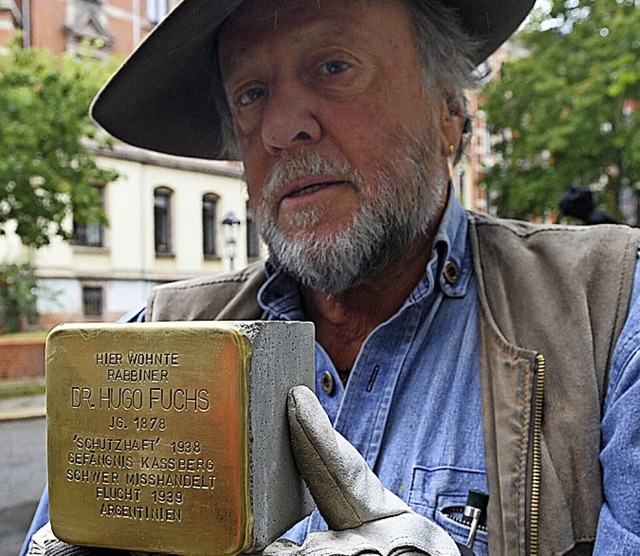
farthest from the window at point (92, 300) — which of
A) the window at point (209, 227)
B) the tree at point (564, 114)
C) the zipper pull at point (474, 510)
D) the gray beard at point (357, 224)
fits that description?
the zipper pull at point (474, 510)

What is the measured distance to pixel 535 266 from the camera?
121 centimetres

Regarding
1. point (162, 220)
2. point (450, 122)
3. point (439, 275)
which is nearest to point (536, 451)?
point (439, 275)

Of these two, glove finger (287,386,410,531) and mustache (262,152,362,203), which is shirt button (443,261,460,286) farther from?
glove finger (287,386,410,531)

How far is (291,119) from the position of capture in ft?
3.89

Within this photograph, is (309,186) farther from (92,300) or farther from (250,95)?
(92,300)

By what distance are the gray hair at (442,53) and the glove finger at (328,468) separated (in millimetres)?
704

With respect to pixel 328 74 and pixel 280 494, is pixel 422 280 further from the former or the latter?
pixel 280 494

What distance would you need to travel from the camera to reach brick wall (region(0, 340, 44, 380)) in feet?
32.4

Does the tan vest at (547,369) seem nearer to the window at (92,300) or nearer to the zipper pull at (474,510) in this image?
the zipper pull at (474,510)

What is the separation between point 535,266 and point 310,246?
13.3 inches

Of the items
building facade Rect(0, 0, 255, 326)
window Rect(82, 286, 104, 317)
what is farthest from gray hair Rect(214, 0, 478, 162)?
window Rect(82, 286, 104, 317)

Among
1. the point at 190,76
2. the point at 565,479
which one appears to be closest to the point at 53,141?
the point at 190,76

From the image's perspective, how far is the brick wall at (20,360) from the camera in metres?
9.88

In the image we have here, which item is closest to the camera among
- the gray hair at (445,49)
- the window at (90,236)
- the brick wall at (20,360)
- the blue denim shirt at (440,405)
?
the blue denim shirt at (440,405)
